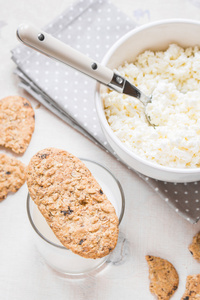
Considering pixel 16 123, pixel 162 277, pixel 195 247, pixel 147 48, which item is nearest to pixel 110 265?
pixel 162 277

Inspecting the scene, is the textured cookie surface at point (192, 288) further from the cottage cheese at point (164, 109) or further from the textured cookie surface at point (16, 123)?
the textured cookie surface at point (16, 123)

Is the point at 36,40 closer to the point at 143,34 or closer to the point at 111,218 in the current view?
the point at 143,34

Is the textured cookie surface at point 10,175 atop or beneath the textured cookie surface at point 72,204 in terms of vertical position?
beneath

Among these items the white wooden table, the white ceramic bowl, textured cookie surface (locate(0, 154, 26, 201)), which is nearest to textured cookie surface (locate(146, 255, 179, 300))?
the white wooden table

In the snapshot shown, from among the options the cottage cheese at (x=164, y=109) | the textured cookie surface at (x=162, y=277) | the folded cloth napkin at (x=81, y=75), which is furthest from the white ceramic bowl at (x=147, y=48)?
the textured cookie surface at (x=162, y=277)

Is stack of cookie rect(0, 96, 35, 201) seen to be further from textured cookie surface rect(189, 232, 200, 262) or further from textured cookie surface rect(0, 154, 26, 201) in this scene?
textured cookie surface rect(189, 232, 200, 262)
